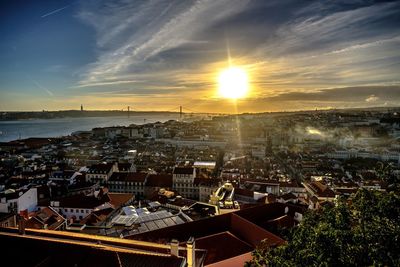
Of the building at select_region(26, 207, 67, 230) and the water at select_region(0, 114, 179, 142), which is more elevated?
the water at select_region(0, 114, 179, 142)

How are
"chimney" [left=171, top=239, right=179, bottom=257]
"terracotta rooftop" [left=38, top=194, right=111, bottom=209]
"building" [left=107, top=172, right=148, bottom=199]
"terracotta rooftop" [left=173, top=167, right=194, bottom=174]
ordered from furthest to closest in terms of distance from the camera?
1. "building" [left=107, top=172, right=148, bottom=199]
2. "terracotta rooftop" [left=173, top=167, right=194, bottom=174]
3. "terracotta rooftop" [left=38, top=194, right=111, bottom=209]
4. "chimney" [left=171, top=239, right=179, bottom=257]

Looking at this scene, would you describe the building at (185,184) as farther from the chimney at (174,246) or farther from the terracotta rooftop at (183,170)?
the chimney at (174,246)

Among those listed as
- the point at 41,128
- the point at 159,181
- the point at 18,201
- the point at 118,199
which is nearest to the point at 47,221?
the point at 18,201

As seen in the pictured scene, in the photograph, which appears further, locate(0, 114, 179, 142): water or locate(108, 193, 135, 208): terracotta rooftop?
locate(0, 114, 179, 142): water

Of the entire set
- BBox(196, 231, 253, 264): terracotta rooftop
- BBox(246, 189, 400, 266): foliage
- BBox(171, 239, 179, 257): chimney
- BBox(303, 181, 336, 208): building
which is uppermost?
BBox(246, 189, 400, 266): foliage

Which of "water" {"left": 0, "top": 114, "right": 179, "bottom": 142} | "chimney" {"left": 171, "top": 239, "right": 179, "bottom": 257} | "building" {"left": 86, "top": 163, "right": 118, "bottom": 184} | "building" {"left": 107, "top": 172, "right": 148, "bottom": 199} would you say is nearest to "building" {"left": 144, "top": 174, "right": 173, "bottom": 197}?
"building" {"left": 107, "top": 172, "right": 148, "bottom": 199}

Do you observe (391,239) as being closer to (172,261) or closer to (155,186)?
(172,261)

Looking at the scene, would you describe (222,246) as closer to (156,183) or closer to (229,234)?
(229,234)

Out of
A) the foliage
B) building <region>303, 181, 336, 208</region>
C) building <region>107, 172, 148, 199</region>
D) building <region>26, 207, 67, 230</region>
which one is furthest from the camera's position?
building <region>107, 172, 148, 199</region>

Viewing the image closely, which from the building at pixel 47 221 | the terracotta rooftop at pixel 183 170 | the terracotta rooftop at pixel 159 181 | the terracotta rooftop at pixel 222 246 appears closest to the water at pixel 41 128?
the terracotta rooftop at pixel 159 181

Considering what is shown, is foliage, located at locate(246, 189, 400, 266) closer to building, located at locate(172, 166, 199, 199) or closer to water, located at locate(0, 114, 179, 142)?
building, located at locate(172, 166, 199, 199)
